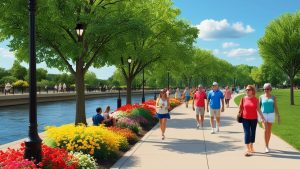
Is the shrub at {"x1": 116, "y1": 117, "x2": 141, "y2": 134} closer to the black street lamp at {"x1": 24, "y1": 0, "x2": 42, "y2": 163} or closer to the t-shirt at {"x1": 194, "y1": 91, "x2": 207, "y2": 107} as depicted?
the t-shirt at {"x1": 194, "y1": 91, "x2": 207, "y2": 107}

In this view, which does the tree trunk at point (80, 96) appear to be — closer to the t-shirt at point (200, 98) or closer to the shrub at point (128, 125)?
the shrub at point (128, 125)

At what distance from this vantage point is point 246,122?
10680 millimetres

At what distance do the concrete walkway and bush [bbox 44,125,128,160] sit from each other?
0.47 meters

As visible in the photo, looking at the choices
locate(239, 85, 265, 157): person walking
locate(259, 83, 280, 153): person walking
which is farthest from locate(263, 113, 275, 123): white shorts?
locate(239, 85, 265, 157): person walking

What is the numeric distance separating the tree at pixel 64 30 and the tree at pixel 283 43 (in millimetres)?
23201

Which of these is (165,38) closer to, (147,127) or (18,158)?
(147,127)

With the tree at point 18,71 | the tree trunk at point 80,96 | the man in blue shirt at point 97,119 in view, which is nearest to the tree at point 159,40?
the tree trunk at point 80,96

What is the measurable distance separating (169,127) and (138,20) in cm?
488

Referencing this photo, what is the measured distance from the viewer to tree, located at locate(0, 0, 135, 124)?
14266 millimetres

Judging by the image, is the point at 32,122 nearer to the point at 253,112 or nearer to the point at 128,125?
the point at 253,112

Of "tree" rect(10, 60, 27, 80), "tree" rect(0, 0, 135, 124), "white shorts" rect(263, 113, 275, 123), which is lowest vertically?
"white shorts" rect(263, 113, 275, 123)

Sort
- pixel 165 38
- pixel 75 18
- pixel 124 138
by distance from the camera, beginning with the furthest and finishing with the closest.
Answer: pixel 165 38 → pixel 75 18 → pixel 124 138

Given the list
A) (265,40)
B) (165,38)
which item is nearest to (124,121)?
(165,38)

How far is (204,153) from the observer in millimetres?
10852
